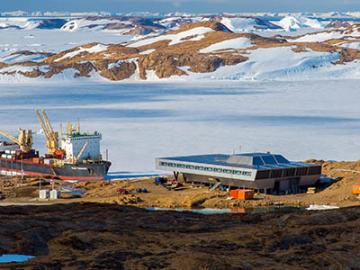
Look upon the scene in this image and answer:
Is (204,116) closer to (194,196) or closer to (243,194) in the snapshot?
(194,196)

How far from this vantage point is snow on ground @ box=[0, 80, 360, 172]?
67.4 meters

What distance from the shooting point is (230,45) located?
190 m

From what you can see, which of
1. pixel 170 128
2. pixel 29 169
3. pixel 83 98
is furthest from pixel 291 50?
pixel 29 169

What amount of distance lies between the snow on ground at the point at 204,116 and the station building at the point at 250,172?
19.1 ft

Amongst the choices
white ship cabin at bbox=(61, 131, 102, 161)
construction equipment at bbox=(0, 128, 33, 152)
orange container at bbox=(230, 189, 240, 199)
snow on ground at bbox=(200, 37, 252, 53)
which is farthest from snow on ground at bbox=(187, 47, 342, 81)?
orange container at bbox=(230, 189, 240, 199)

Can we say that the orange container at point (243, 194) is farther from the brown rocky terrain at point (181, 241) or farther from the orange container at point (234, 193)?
the brown rocky terrain at point (181, 241)

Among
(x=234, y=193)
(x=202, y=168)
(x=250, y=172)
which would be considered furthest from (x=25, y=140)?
(x=234, y=193)

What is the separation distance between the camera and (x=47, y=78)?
535 ft

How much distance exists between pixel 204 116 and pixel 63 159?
1035 inches

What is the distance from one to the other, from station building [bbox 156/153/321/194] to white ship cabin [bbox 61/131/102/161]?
9444mm

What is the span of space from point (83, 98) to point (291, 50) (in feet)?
211

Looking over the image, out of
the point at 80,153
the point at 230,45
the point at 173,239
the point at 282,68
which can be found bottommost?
the point at 80,153

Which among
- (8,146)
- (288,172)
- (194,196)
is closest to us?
(194,196)

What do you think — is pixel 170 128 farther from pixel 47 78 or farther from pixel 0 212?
pixel 47 78
